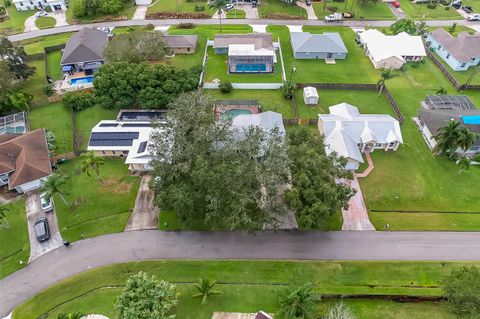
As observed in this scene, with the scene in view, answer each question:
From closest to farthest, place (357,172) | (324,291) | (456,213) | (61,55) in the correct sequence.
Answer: (324,291), (456,213), (357,172), (61,55)

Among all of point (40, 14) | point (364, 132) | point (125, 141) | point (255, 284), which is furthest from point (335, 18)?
point (40, 14)

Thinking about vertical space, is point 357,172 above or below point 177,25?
below

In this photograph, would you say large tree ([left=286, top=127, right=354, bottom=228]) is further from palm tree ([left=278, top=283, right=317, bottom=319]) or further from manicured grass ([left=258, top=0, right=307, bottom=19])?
manicured grass ([left=258, top=0, right=307, bottom=19])

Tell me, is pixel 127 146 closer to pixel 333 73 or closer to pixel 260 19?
pixel 333 73

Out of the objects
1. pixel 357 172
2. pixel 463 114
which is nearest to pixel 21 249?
pixel 357 172

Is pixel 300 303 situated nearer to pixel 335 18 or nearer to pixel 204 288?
pixel 204 288

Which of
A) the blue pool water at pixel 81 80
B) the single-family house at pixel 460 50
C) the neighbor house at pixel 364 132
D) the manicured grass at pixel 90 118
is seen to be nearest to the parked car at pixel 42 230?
the manicured grass at pixel 90 118
